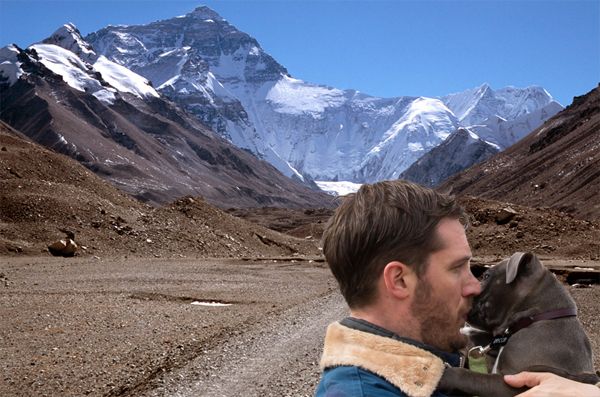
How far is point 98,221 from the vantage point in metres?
34.3

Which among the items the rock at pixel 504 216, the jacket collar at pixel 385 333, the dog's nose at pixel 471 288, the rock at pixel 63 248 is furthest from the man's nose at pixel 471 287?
the rock at pixel 504 216

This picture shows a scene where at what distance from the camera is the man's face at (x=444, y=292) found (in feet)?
7.18

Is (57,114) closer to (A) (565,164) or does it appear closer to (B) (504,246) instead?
(A) (565,164)

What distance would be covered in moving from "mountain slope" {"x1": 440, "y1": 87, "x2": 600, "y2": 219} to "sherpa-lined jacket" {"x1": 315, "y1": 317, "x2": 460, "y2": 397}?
196 ft

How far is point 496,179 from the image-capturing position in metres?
106

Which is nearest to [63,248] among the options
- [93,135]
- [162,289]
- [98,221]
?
[98,221]

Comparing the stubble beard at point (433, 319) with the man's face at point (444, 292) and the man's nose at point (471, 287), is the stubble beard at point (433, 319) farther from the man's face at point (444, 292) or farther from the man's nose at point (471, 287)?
the man's nose at point (471, 287)

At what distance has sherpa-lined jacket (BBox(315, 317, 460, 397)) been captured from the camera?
2.04m

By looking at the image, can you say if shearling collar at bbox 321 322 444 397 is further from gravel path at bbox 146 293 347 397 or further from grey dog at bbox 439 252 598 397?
gravel path at bbox 146 293 347 397

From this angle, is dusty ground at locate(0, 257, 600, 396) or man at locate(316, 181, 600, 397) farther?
dusty ground at locate(0, 257, 600, 396)

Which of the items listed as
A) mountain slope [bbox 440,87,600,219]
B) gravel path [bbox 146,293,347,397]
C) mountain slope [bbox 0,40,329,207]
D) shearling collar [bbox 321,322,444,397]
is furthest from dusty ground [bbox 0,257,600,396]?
mountain slope [bbox 0,40,329,207]

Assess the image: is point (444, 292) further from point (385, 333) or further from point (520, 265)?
point (520, 265)

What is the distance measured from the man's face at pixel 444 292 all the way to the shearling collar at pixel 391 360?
3.6 inches

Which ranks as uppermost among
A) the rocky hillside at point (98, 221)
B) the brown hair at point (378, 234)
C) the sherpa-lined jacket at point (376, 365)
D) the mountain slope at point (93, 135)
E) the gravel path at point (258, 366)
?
the mountain slope at point (93, 135)
